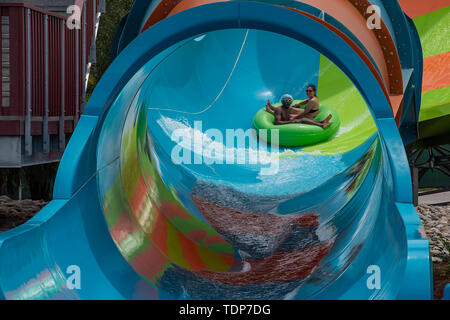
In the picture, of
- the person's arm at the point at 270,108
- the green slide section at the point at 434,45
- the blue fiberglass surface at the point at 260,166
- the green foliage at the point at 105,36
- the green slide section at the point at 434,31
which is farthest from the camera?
the green foliage at the point at 105,36

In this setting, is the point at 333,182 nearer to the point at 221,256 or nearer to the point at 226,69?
the point at 221,256

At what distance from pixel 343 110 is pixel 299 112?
2.15 ft

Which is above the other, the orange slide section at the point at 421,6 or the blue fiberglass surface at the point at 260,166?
the orange slide section at the point at 421,6

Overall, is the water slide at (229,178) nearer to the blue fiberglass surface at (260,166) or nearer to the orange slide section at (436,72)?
the blue fiberglass surface at (260,166)

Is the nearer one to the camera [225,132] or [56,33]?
[56,33]

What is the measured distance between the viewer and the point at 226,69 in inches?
280

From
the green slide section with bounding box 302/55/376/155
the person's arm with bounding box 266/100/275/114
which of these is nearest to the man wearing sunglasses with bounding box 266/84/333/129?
the person's arm with bounding box 266/100/275/114

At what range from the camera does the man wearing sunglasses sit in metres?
6.21

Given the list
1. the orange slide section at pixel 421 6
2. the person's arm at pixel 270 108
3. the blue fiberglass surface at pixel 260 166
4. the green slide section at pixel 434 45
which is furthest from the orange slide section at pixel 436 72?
the person's arm at pixel 270 108

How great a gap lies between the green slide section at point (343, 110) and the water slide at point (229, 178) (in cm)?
2

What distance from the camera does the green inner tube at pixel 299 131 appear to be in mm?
6109

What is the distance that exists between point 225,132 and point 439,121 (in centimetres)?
242

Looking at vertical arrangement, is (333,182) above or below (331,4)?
below
